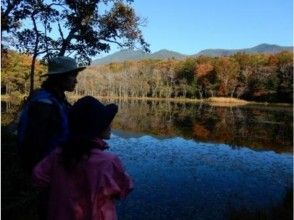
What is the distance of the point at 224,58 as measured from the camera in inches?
3346

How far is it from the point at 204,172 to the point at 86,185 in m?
11.2

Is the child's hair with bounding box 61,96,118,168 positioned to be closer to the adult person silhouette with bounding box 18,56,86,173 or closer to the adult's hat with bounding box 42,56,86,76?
the adult person silhouette with bounding box 18,56,86,173

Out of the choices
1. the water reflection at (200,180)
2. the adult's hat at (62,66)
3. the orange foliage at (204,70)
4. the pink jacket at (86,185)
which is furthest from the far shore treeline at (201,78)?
the pink jacket at (86,185)

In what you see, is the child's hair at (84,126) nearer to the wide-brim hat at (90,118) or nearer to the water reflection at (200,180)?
the wide-brim hat at (90,118)

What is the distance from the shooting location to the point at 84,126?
250 cm

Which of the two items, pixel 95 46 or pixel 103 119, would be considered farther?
pixel 95 46

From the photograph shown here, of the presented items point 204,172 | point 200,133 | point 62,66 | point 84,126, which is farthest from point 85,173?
point 200,133

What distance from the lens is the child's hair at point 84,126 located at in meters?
2.42

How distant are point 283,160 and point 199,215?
27.5 ft

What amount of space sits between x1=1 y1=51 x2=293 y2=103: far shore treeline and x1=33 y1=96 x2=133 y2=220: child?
5608cm

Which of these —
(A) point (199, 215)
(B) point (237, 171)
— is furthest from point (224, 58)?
(A) point (199, 215)

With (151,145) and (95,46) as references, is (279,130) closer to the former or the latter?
(151,145)

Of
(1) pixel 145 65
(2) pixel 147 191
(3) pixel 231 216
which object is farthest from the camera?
(1) pixel 145 65

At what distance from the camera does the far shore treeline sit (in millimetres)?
72688
